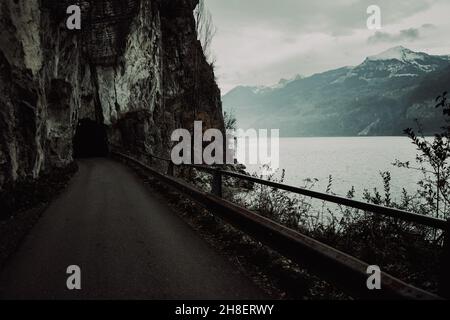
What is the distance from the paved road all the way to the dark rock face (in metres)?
3.70

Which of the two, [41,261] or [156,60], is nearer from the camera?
[41,261]

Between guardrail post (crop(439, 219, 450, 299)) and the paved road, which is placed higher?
guardrail post (crop(439, 219, 450, 299))

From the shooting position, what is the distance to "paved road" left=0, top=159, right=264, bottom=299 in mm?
4230

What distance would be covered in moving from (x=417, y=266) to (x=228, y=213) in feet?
10.8

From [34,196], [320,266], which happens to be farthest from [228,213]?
[34,196]

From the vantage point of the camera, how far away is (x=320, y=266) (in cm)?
400

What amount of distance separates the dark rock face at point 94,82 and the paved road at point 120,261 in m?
3.70

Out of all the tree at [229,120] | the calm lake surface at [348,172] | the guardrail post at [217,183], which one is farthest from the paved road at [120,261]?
the tree at [229,120]

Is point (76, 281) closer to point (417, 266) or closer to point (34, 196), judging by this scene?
point (417, 266)

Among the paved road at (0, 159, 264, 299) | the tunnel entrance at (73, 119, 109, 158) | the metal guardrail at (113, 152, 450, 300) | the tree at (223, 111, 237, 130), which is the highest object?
the tree at (223, 111, 237, 130)

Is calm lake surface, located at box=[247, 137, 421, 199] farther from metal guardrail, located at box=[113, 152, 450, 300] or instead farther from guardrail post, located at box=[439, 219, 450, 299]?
guardrail post, located at box=[439, 219, 450, 299]

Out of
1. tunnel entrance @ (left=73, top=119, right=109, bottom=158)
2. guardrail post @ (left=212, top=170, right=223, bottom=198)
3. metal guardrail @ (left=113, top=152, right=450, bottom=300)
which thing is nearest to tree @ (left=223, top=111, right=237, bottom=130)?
tunnel entrance @ (left=73, top=119, right=109, bottom=158)

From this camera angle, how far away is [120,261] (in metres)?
5.34

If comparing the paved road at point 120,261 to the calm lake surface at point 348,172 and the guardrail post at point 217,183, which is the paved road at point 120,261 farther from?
the calm lake surface at point 348,172
